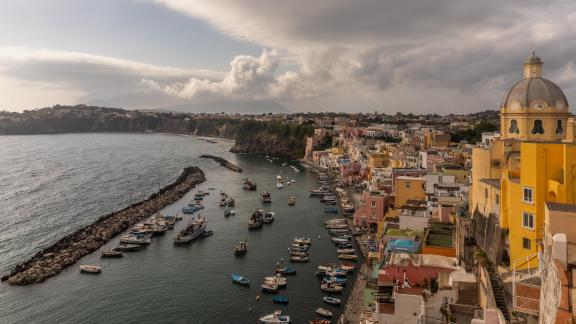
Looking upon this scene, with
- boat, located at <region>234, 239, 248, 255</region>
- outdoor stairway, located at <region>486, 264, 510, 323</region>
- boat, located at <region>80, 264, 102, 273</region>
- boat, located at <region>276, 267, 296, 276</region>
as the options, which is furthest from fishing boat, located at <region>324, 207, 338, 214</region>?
outdoor stairway, located at <region>486, 264, 510, 323</region>

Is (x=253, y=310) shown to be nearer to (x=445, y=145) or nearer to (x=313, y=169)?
(x=445, y=145)

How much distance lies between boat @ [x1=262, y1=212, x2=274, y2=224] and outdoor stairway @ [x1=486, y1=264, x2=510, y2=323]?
25.2 m

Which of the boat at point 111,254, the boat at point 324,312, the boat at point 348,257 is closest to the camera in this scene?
the boat at point 324,312

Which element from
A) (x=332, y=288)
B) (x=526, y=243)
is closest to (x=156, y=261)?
(x=332, y=288)

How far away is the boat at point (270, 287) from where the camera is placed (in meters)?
21.3

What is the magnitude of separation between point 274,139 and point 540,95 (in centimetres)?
8265

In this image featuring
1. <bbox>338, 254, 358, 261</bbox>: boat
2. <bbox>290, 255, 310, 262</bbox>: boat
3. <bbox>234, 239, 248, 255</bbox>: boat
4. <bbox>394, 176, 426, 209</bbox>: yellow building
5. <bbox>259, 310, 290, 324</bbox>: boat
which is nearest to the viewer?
<bbox>259, 310, 290, 324</bbox>: boat

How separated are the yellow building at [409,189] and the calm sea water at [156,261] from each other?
5376 millimetres

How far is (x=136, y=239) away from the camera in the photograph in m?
29.4

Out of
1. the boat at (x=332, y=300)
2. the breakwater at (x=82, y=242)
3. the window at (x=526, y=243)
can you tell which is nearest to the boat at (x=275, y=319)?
the boat at (x=332, y=300)

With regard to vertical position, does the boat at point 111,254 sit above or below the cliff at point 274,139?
below

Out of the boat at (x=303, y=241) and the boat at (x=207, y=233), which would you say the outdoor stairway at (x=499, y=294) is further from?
the boat at (x=207, y=233)

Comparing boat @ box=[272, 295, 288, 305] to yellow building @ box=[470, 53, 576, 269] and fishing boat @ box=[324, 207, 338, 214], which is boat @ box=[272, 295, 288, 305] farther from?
fishing boat @ box=[324, 207, 338, 214]

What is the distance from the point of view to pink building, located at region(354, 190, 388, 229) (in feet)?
99.6
